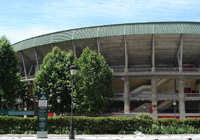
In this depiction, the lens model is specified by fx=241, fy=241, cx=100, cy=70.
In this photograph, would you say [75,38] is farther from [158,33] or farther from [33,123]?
[33,123]

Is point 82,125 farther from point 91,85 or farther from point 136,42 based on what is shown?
point 136,42

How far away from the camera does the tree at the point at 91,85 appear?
105 ft

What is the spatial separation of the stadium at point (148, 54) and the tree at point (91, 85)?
5.42 meters

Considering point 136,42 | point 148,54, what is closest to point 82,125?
point 136,42

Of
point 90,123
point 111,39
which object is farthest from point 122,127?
point 111,39

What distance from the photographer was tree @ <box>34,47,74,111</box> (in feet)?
113

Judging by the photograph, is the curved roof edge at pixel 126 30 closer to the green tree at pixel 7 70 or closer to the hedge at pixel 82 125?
the green tree at pixel 7 70

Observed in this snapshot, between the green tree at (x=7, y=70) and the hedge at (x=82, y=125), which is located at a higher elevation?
the green tree at (x=7, y=70)

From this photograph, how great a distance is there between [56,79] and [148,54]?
17.2 meters

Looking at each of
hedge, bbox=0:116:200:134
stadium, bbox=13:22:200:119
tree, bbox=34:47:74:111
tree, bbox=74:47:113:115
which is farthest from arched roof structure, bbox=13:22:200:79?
hedge, bbox=0:116:200:134

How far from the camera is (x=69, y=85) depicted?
3241 cm

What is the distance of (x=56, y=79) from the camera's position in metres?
34.6

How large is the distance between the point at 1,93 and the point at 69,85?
9.55 metres

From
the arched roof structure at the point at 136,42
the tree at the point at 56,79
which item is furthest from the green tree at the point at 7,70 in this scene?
the arched roof structure at the point at 136,42
